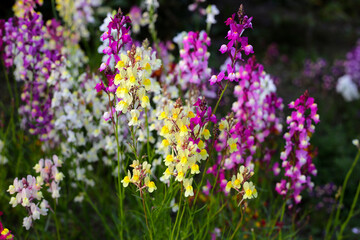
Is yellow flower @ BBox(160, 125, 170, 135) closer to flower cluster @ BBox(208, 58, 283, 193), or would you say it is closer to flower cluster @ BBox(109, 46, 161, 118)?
flower cluster @ BBox(109, 46, 161, 118)

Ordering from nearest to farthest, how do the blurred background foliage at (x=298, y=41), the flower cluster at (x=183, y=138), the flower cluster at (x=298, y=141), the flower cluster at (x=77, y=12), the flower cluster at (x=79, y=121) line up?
the flower cluster at (x=183, y=138), the flower cluster at (x=298, y=141), the flower cluster at (x=79, y=121), the flower cluster at (x=77, y=12), the blurred background foliage at (x=298, y=41)

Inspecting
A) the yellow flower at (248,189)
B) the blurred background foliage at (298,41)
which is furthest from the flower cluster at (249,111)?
the blurred background foliage at (298,41)

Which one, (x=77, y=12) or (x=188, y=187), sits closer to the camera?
(x=188, y=187)

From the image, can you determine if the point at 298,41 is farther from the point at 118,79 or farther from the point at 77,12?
the point at 118,79

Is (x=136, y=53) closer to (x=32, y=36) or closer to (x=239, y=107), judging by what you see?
(x=239, y=107)

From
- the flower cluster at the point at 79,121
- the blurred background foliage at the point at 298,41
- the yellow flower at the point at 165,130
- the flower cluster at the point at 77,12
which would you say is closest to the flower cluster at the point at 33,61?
the flower cluster at the point at 79,121

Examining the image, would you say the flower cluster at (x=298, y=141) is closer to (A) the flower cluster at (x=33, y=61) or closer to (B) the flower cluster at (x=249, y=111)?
(B) the flower cluster at (x=249, y=111)

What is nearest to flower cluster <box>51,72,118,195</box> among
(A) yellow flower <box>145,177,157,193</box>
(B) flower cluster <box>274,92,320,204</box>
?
(A) yellow flower <box>145,177,157,193</box>

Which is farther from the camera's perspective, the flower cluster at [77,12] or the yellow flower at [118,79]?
the flower cluster at [77,12]

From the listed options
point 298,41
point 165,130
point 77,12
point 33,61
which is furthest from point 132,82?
point 298,41

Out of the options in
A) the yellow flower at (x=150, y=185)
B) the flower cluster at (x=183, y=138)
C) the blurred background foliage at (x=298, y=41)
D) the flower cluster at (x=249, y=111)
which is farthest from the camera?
the blurred background foliage at (x=298, y=41)

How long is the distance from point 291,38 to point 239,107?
5697 millimetres

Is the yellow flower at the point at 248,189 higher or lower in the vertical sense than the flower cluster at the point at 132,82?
lower

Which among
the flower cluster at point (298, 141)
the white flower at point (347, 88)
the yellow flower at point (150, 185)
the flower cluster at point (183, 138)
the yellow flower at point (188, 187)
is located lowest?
the white flower at point (347, 88)
